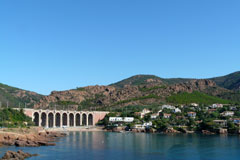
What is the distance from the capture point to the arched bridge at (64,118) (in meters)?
123

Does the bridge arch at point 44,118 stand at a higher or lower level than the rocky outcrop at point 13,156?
higher

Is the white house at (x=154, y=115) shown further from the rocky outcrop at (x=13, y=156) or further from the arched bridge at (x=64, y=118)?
the rocky outcrop at (x=13, y=156)

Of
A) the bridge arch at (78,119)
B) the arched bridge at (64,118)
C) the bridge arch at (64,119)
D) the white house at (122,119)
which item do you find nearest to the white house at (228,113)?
the white house at (122,119)

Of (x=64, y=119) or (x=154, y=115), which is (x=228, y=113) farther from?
(x=64, y=119)

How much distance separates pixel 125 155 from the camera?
52156 millimetres

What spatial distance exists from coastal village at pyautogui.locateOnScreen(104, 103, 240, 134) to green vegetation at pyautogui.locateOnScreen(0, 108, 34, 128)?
35095 millimetres

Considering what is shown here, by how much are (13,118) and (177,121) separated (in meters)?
60.1

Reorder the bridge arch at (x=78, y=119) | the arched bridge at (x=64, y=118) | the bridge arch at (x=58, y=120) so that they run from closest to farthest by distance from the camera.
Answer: the arched bridge at (x=64, y=118) < the bridge arch at (x=58, y=120) < the bridge arch at (x=78, y=119)

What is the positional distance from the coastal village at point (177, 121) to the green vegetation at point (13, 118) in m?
35.1

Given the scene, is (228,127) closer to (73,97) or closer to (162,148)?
(162,148)

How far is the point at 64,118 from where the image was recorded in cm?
14200

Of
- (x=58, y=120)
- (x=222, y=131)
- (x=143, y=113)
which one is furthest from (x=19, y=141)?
(x=143, y=113)

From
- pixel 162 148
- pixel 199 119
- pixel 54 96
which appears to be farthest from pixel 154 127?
pixel 54 96

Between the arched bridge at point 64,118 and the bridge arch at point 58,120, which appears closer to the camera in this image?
the arched bridge at point 64,118
